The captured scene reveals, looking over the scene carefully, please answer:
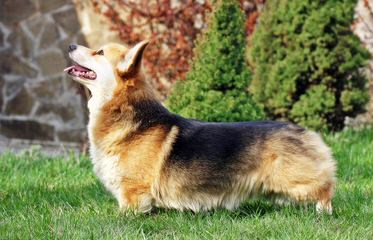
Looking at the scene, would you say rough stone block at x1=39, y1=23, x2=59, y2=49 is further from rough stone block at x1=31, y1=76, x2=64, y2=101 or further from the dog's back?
the dog's back

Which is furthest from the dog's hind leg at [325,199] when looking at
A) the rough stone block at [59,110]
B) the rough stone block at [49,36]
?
the rough stone block at [49,36]

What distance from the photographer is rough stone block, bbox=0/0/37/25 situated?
10.7m

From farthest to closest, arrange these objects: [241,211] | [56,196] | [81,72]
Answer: [56,196], [241,211], [81,72]

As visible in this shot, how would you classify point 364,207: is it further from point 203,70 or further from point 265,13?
point 265,13

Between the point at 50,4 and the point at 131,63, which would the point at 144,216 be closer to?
the point at 131,63

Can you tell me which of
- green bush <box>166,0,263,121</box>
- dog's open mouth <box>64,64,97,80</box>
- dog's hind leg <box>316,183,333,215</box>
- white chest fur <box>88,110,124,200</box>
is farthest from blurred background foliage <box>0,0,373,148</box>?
dog's hind leg <box>316,183,333,215</box>

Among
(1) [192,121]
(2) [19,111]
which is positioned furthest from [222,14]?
(2) [19,111]

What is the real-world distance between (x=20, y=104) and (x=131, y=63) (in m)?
6.24


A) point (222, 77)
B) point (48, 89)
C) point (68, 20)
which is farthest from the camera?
point (48, 89)

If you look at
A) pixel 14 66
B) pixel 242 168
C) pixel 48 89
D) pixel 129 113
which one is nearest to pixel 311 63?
pixel 242 168

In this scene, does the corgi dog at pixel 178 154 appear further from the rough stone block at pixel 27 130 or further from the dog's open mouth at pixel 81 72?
the rough stone block at pixel 27 130

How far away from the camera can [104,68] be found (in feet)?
16.6

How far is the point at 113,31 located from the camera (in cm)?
1057

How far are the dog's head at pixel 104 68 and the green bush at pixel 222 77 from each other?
168cm
